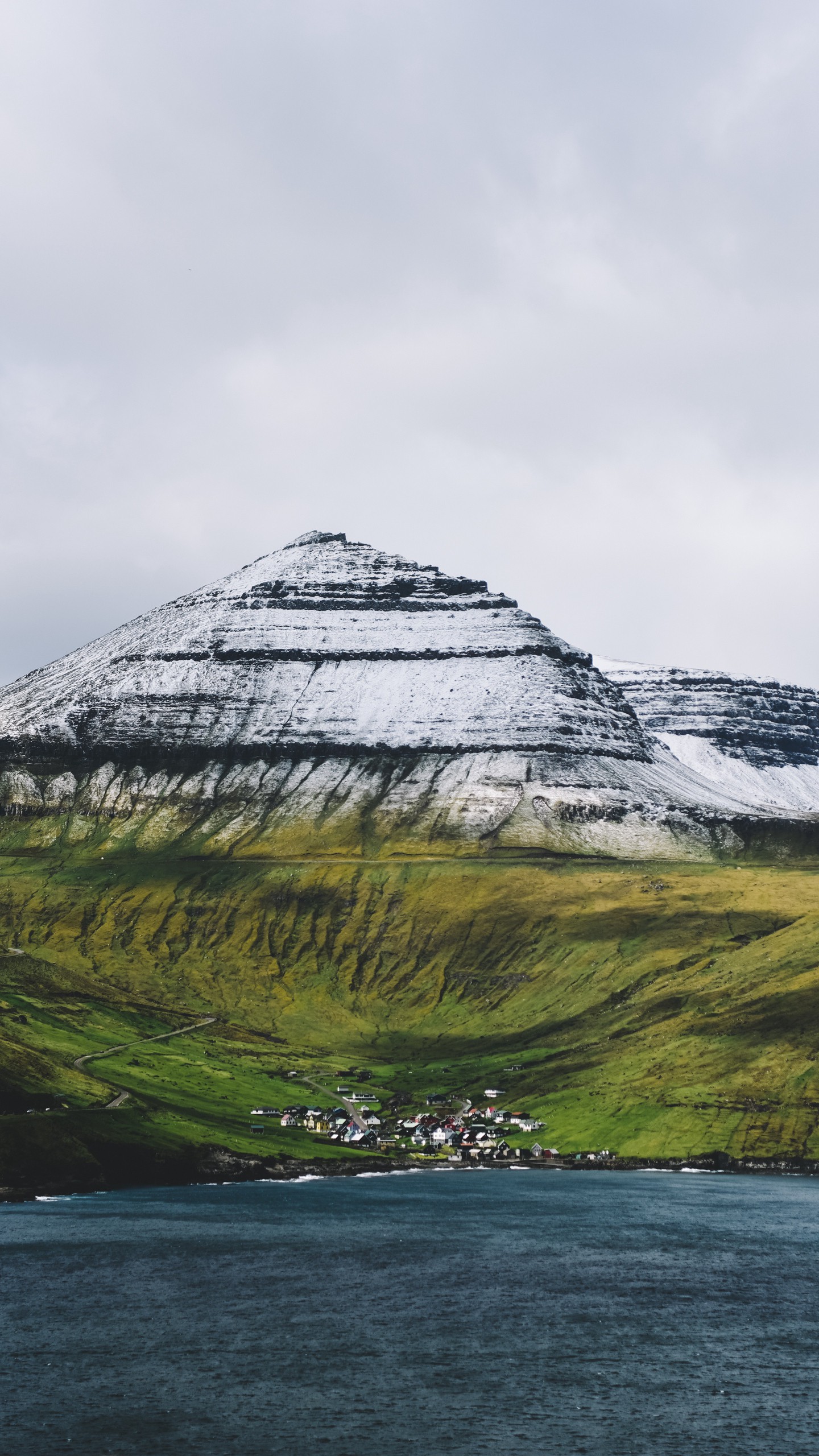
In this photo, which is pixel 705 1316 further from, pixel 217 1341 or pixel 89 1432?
pixel 89 1432

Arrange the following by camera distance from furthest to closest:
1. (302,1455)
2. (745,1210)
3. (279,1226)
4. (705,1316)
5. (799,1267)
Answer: (745,1210) < (279,1226) < (799,1267) < (705,1316) < (302,1455)

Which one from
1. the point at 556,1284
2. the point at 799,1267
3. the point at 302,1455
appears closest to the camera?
the point at 302,1455

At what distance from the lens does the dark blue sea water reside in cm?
9588

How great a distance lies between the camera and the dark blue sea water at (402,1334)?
95.9 meters

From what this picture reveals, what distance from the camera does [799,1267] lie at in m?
153

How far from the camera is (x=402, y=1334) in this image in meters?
121

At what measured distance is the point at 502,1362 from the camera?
113 m

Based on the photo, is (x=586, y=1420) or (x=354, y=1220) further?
(x=354, y=1220)

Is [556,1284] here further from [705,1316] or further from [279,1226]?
[279,1226]

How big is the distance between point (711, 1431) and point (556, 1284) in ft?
156

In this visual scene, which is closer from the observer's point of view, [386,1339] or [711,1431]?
[711,1431]

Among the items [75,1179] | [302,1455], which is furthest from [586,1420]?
[75,1179]

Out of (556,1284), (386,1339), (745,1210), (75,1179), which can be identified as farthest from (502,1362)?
(75,1179)

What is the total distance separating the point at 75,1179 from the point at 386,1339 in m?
92.0
